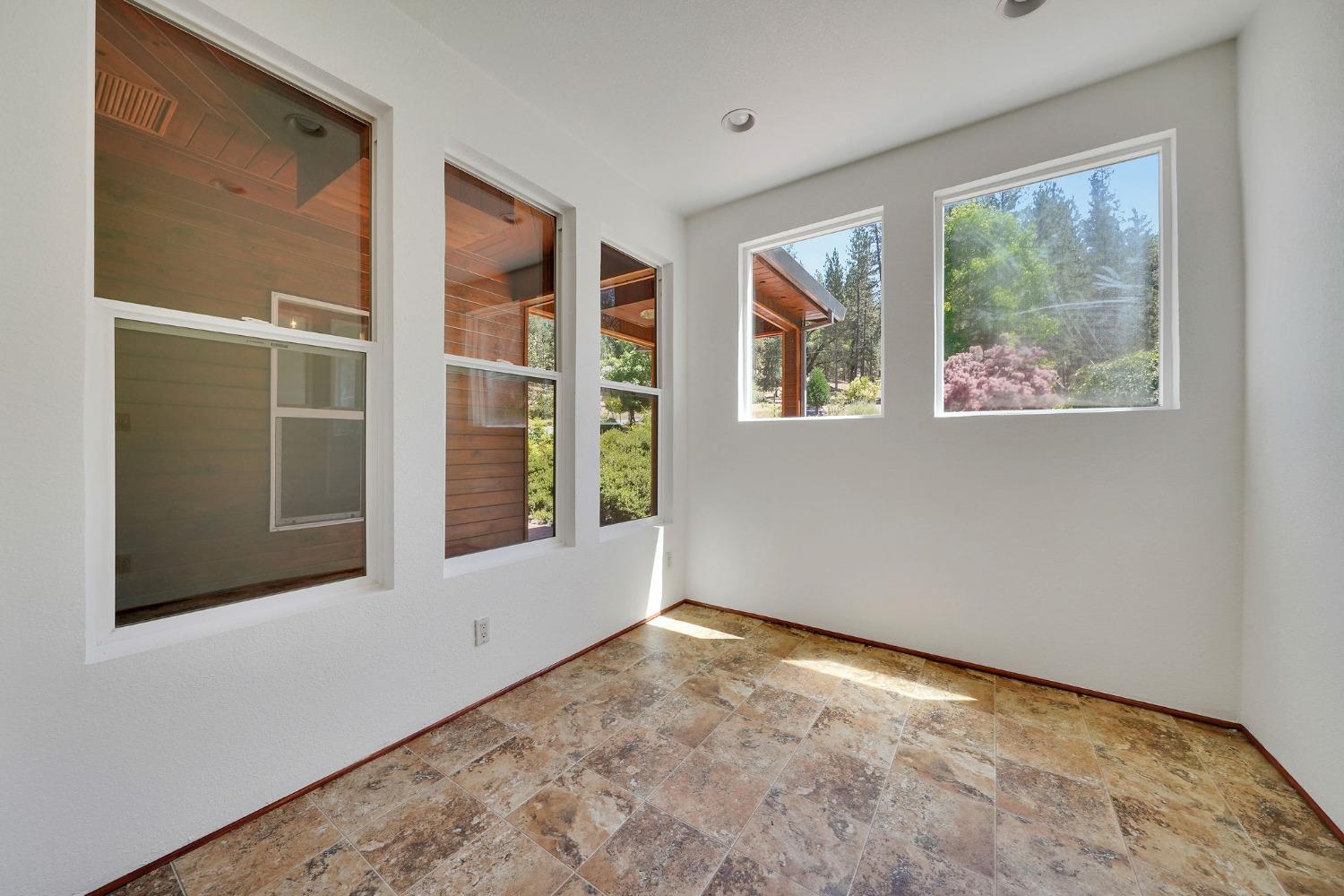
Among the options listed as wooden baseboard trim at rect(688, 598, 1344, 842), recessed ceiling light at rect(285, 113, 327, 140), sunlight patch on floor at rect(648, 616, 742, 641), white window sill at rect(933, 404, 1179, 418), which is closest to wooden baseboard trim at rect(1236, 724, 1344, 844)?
wooden baseboard trim at rect(688, 598, 1344, 842)

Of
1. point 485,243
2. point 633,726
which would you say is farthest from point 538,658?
point 485,243

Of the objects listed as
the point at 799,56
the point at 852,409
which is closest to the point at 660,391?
the point at 852,409

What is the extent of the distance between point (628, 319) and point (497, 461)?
1.38 metres

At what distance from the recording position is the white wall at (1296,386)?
1566 mm

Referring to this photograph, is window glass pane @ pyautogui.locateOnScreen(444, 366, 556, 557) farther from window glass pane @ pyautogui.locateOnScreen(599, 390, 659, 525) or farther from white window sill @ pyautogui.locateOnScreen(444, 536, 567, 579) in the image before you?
window glass pane @ pyautogui.locateOnScreen(599, 390, 659, 525)

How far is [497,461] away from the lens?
2.49m

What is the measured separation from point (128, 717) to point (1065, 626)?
3620mm

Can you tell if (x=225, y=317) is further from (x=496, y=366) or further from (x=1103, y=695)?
(x=1103, y=695)

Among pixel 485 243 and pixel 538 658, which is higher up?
pixel 485 243

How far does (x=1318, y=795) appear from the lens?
5.30 ft

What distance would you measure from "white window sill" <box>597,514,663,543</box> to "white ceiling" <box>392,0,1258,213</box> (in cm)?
228

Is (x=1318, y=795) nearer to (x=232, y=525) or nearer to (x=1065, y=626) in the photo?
(x=1065, y=626)

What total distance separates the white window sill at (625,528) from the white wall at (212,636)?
52 cm

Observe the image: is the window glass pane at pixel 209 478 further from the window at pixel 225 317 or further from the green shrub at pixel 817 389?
the green shrub at pixel 817 389
